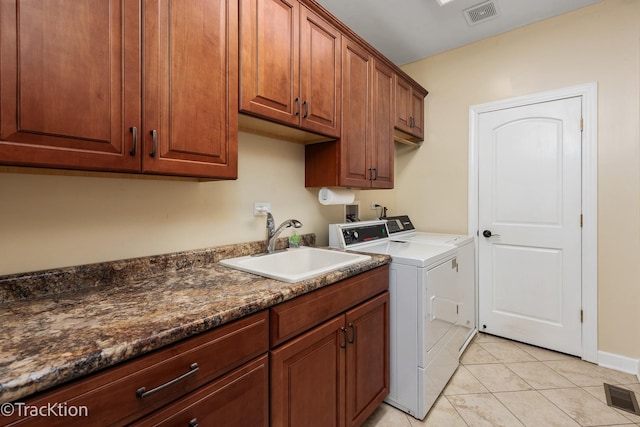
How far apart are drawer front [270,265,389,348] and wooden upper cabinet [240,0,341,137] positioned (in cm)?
86

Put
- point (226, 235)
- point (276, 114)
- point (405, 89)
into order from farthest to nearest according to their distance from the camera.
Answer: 1. point (405, 89)
2. point (226, 235)
3. point (276, 114)

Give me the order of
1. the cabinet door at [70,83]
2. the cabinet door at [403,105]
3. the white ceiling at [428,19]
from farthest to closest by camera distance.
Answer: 1. the cabinet door at [403,105]
2. the white ceiling at [428,19]
3. the cabinet door at [70,83]

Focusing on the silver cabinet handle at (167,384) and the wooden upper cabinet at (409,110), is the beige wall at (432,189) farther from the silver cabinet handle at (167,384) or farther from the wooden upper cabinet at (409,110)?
the silver cabinet handle at (167,384)

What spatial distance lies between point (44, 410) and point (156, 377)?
208 millimetres

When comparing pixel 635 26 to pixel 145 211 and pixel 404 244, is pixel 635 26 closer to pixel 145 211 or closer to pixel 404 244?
pixel 404 244

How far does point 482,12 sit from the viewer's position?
7.33 feet

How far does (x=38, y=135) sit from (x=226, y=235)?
940 millimetres

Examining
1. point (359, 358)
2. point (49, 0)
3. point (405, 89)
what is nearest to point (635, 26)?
point (405, 89)

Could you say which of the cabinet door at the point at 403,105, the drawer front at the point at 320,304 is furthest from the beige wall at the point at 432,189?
the drawer front at the point at 320,304

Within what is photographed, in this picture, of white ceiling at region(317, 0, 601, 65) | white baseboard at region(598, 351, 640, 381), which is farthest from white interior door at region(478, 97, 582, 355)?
white ceiling at region(317, 0, 601, 65)

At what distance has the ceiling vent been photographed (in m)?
2.16

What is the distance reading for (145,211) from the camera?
1.33 metres

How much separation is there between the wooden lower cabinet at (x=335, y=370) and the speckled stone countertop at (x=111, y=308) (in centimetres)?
23

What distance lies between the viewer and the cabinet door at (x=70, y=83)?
774mm
